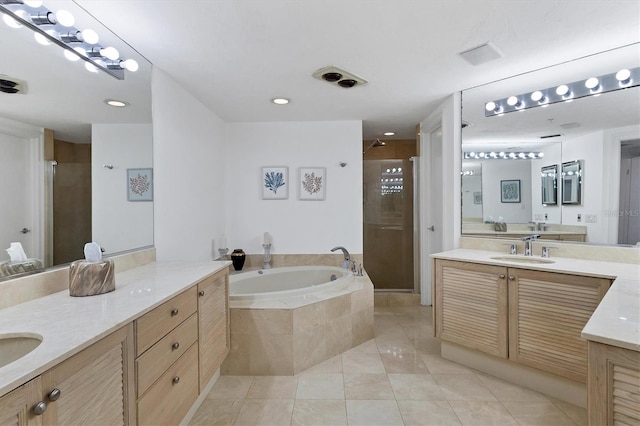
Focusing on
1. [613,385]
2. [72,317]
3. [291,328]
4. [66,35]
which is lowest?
[291,328]

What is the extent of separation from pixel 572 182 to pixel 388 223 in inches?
91.3

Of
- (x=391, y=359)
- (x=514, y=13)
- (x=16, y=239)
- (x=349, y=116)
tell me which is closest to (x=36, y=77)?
(x=16, y=239)

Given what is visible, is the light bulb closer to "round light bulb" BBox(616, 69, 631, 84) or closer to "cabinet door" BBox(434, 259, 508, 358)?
"cabinet door" BBox(434, 259, 508, 358)

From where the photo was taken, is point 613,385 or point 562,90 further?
point 562,90

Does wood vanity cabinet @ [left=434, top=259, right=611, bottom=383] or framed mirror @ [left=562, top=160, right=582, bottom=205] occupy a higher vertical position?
framed mirror @ [left=562, top=160, right=582, bottom=205]

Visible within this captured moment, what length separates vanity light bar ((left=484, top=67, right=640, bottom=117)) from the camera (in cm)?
199

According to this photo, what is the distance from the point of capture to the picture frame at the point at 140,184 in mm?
1842

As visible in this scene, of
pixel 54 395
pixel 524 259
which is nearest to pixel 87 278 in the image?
pixel 54 395

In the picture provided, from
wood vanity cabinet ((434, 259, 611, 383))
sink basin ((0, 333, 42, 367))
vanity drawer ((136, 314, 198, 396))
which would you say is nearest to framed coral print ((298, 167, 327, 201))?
wood vanity cabinet ((434, 259, 611, 383))

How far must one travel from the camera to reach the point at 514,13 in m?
1.55

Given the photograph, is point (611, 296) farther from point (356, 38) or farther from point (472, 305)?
point (356, 38)

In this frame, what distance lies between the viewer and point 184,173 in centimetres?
249

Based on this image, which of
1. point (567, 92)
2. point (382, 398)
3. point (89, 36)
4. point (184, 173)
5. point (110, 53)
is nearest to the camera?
point (89, 36)

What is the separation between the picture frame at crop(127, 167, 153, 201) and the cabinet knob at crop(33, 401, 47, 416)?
1359mm
